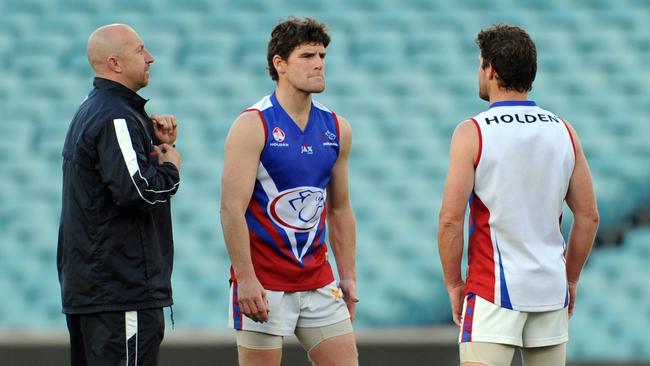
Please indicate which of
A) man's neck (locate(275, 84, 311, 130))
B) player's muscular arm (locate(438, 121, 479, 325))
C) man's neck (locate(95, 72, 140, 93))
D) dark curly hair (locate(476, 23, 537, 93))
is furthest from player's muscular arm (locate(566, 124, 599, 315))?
man's neck (locate(95, 72, 140, 93))

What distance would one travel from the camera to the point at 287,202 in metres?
4.20

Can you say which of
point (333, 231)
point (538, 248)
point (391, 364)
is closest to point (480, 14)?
point (391, 364)

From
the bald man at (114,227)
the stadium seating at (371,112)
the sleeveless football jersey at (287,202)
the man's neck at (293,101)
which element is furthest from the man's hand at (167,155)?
the stadium seating at (371,112)

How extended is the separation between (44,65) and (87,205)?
555cm

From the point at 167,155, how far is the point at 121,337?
658mm

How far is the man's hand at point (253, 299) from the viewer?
4.08 metres

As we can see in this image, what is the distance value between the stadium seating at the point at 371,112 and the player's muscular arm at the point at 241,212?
3.99 meters

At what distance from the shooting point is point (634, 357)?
25.8 ft

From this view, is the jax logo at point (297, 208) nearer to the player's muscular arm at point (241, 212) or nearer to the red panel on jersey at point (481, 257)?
the player's muscular arm at point (241, 212)

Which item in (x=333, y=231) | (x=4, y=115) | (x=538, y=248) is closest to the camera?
(x=538, y=248)

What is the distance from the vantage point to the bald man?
13.0 feet

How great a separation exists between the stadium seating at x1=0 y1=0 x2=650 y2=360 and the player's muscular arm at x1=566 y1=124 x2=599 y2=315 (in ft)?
13.2

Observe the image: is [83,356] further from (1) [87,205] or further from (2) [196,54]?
(2) [196,54]

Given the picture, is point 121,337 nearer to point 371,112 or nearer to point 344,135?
point 344,135
